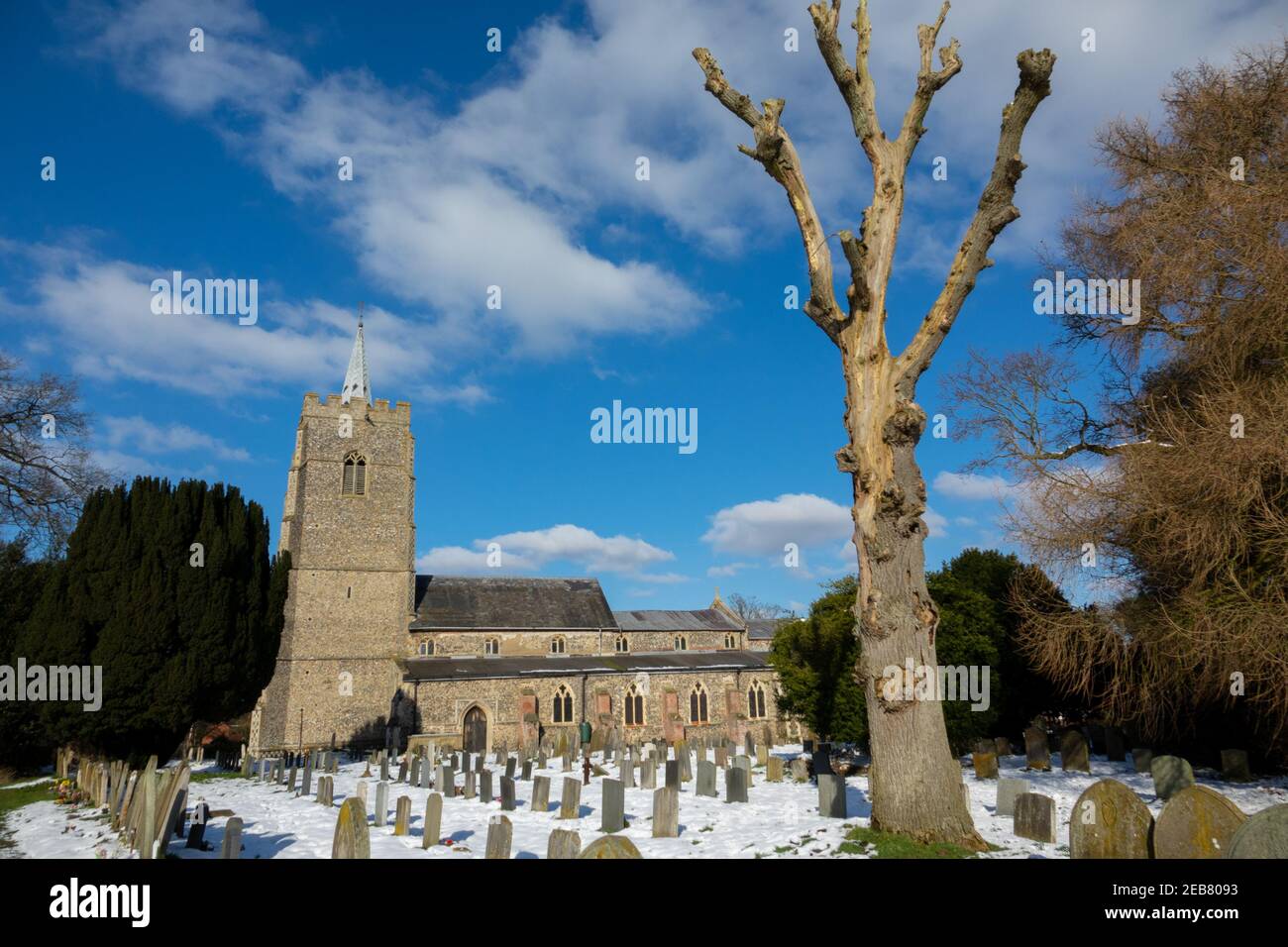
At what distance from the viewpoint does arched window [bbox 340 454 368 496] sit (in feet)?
105

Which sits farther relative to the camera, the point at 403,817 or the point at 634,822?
the point at 634,822

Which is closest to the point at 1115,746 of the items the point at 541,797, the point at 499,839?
the point at 541,797

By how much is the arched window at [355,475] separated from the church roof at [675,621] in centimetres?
1359

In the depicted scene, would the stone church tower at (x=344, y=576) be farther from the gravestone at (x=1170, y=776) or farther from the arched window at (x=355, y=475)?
the gravestone at (x=1170, y=776)

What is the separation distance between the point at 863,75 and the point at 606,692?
26.9 metres

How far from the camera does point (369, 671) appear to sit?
29.5m

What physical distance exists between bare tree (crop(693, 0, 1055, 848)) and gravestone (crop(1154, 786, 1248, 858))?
1.80 metres

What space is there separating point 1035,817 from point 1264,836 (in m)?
→ 3.70

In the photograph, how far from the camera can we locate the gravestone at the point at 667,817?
9672 millimetres

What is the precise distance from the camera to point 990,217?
8383mm

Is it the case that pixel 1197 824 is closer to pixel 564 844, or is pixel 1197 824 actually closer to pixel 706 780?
pixel 564 844

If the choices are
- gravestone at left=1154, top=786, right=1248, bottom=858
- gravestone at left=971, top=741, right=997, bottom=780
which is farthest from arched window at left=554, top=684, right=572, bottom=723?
gravestone at left=1154, top=786, right=1248, bottom=858
